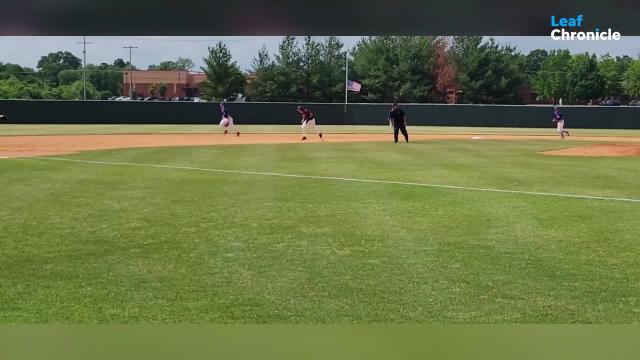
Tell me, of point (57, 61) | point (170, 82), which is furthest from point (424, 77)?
point (57, 61)

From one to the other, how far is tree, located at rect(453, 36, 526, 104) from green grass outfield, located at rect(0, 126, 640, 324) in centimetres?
→ 4554

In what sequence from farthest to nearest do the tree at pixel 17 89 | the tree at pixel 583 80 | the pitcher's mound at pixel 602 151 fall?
the tree at pixel 583 80 < the tree at pixel 17 89 < the pitcher's mound at pixel 602 151

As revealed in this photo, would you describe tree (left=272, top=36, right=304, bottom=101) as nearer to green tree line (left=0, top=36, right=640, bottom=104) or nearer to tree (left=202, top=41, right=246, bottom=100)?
green tree line (left=0, top=36, right=640, bottom=104)

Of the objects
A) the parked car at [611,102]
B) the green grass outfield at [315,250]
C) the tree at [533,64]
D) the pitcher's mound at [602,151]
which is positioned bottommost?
the green grass outfield at [315,250]

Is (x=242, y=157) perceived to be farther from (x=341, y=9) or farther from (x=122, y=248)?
(x=341, y=9)

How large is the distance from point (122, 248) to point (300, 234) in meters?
2.12

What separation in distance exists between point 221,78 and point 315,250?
201ft

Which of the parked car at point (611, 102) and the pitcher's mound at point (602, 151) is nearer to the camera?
the pitcher's mound at point (602, 151)

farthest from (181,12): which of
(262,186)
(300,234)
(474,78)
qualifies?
(474,78)

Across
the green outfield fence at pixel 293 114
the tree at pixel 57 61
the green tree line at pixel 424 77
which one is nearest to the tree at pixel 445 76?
the green tree line at pixel 424 77

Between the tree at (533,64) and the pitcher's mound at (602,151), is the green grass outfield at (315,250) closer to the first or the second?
the pitcher's mound at (602,151)

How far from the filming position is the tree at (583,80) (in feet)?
187

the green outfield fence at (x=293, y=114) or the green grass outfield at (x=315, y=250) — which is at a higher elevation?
the green outfield fence at (x=293, y=114)

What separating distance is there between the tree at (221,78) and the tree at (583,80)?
31017 millimetres
